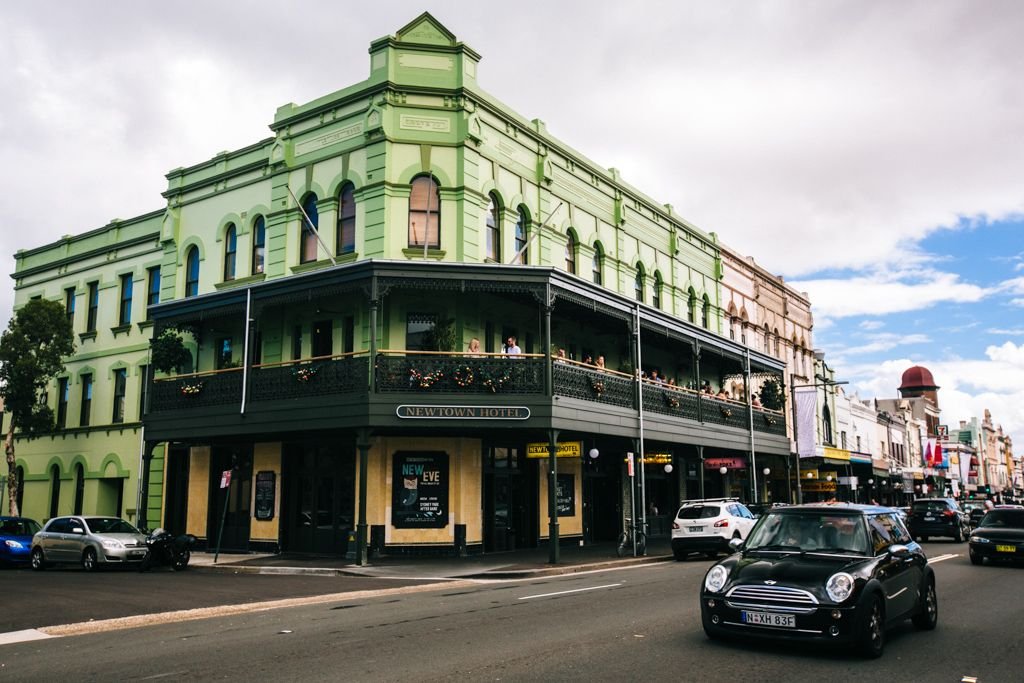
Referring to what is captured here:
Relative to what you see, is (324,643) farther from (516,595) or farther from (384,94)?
(384,94)

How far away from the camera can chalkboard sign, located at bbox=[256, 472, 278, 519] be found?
24.6 metres

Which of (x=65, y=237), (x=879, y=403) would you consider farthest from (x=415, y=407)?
(x=879, y=403)

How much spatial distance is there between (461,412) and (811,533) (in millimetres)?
12134

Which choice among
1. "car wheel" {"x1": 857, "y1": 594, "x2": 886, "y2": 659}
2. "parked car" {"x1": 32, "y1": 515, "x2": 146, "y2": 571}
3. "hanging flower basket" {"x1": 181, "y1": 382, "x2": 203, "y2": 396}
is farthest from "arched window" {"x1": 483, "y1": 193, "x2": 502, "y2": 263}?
"car wheel" {"x1": 857, "y1": 594, "x2": 886, "y2": 659}

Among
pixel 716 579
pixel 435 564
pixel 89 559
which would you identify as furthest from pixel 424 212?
pixel 716 579

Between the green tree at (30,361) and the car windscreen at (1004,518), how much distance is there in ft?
94.2

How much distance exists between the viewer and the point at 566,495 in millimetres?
26391

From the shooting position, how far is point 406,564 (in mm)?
20344

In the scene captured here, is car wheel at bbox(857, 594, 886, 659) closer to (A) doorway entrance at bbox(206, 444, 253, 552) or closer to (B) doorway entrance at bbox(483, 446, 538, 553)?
(B) doorway entrance at bbox(483, 446, 538, 553)

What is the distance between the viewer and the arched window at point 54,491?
31.6m

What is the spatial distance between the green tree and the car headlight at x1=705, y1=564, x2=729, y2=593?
2731cm

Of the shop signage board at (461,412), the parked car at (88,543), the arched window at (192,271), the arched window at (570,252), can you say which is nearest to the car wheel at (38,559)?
the parked car at (88,543)

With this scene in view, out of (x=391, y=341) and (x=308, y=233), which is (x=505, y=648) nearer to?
(x=391, y=341)

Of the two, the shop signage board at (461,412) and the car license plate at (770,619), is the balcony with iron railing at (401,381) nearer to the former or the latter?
the shop signage board at (461,412)
